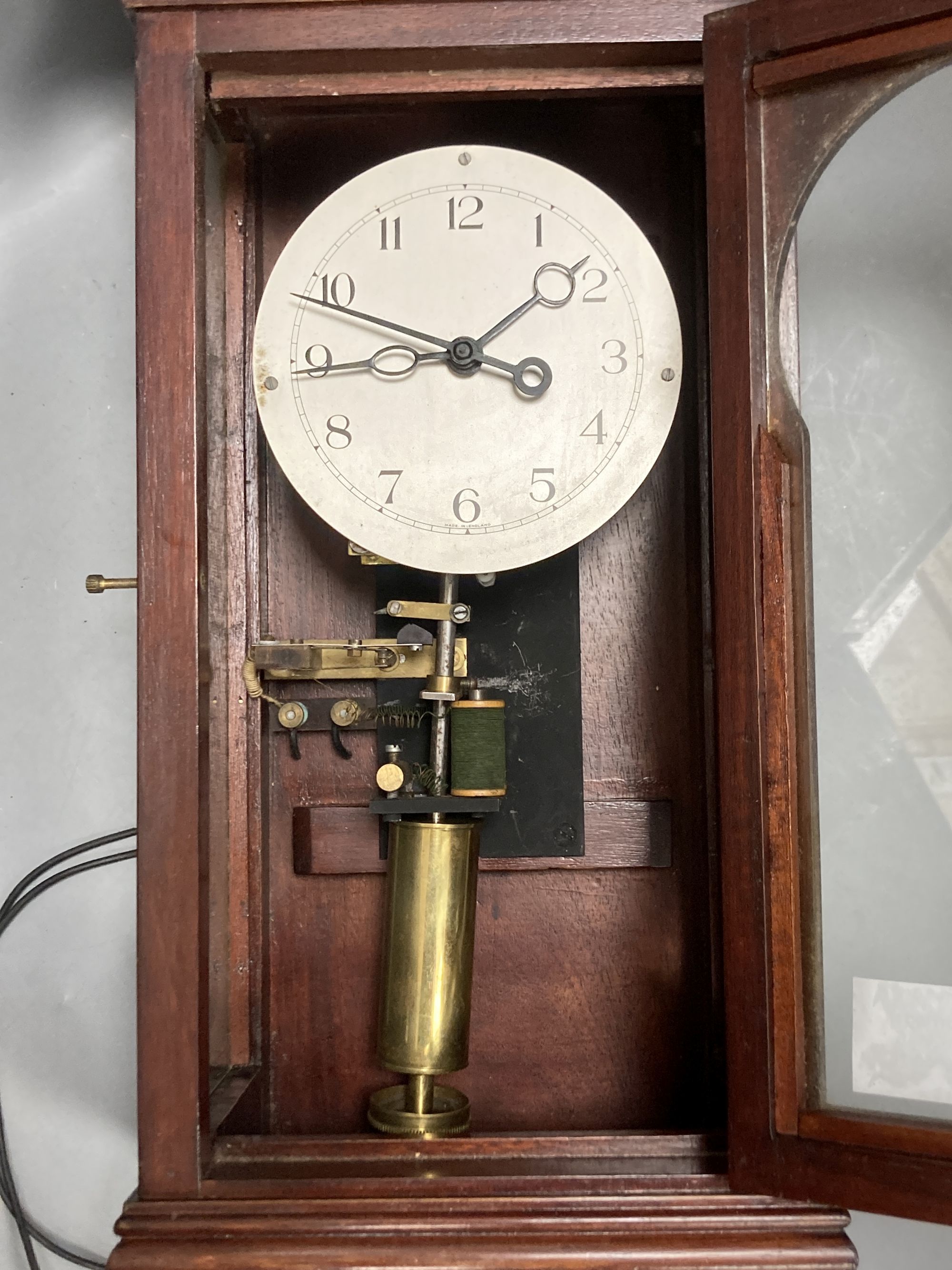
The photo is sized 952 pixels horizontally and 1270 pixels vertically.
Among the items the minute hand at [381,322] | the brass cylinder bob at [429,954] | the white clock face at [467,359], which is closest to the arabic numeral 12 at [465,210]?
the white clock face at [467,359]

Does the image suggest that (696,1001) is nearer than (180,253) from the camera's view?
No

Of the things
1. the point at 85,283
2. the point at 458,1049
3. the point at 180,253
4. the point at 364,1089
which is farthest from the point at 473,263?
the point at 364,1089

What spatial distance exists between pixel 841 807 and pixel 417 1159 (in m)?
0.46

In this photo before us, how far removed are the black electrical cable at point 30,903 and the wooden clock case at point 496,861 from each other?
27 cm

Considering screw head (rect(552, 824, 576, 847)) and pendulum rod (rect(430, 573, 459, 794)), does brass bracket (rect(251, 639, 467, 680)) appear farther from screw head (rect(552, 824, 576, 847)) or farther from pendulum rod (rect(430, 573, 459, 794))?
screw head (rect(552, 824, 576, 847))

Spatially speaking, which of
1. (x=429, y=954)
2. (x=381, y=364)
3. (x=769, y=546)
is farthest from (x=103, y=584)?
(x=769, y=546)

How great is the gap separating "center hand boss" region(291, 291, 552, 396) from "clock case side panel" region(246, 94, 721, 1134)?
0.62 feet

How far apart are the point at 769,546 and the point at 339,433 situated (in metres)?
0.41

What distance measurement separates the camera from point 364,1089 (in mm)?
1315

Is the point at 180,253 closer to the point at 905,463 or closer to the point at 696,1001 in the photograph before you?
the point at 905,463

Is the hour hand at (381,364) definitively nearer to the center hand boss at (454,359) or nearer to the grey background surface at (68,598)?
the center hand boss at (454,359)

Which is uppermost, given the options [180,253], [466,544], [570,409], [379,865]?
[180,253]

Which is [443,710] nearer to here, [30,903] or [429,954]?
[429,954]

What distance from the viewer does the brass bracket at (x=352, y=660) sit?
1.22 metres
